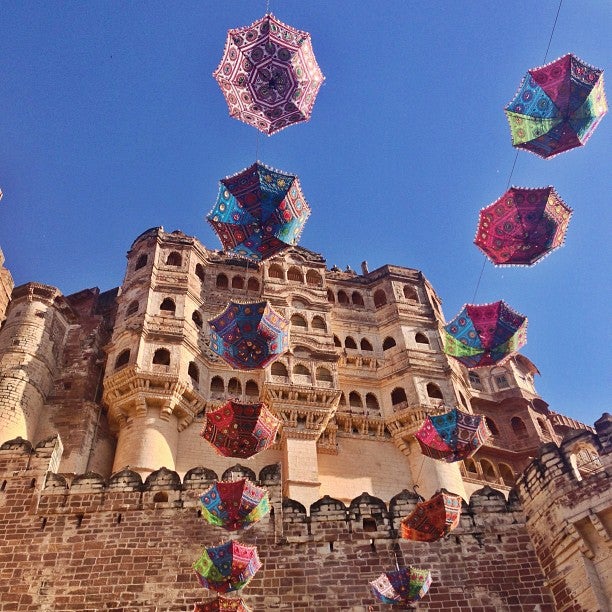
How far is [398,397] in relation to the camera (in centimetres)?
2756

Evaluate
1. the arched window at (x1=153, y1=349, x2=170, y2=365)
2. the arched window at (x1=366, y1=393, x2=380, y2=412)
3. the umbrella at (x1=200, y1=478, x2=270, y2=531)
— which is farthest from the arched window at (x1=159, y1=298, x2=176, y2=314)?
the umbrella at (x1=200, y1=478, x2=270, y2=531)

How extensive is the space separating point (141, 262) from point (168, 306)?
3.52 metres

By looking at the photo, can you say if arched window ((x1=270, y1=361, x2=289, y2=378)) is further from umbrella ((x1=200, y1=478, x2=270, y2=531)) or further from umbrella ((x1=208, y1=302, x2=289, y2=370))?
umbrella ((x1=200, y1=478, x2=270, y2=531))

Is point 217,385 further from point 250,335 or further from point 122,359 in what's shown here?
point 250,335

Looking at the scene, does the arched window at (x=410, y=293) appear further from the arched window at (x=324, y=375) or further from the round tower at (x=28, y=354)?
the round tower at (x=28, y=354)

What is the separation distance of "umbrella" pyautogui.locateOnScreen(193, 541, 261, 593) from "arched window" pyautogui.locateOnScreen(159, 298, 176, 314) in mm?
16190

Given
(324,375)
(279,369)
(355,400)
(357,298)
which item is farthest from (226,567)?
(357,298)

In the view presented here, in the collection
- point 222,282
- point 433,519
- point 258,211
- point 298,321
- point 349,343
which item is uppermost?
point 222,282

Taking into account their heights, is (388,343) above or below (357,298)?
below

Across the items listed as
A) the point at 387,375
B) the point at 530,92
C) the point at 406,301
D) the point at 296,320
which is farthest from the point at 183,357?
the point at 530,92

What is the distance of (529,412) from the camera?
32375 millimetres

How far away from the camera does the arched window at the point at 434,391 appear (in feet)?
89.4

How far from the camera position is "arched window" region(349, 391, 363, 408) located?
27.5 m

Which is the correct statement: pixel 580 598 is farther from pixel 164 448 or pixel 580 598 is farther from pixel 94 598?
pixel 164 448
